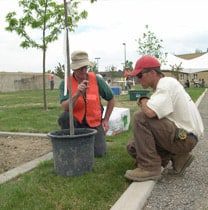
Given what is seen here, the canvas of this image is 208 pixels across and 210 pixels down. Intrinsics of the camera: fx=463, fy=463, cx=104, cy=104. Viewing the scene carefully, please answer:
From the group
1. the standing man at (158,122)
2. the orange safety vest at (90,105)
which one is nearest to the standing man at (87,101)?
the orange safety vest at (90,105)

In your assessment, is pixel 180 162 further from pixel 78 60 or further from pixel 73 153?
pixel 78 60

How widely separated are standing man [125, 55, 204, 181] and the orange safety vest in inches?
40.8

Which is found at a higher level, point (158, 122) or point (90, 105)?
point (90, 105)

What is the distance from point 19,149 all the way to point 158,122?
322 centimetres

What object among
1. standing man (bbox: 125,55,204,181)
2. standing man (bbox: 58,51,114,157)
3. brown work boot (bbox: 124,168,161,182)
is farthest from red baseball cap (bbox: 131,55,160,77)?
brown work boot (bbox: 124,168,161,182)

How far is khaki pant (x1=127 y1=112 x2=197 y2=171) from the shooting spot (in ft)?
15.6

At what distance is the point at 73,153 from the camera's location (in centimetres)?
496

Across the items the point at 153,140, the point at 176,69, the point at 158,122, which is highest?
the point at 176,69

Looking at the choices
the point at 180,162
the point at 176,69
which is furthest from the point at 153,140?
the point at 176,69

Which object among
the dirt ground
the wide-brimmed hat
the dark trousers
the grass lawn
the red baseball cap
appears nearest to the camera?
the grass lawn

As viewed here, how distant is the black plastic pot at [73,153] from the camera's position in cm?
491

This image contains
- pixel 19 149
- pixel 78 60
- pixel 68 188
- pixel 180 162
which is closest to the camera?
pixel 68 188

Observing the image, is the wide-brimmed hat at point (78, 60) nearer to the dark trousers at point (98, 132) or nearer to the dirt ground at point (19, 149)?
the dark trousers at point (98, 132)

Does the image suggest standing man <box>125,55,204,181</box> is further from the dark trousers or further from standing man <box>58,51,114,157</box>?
the dark trousers
